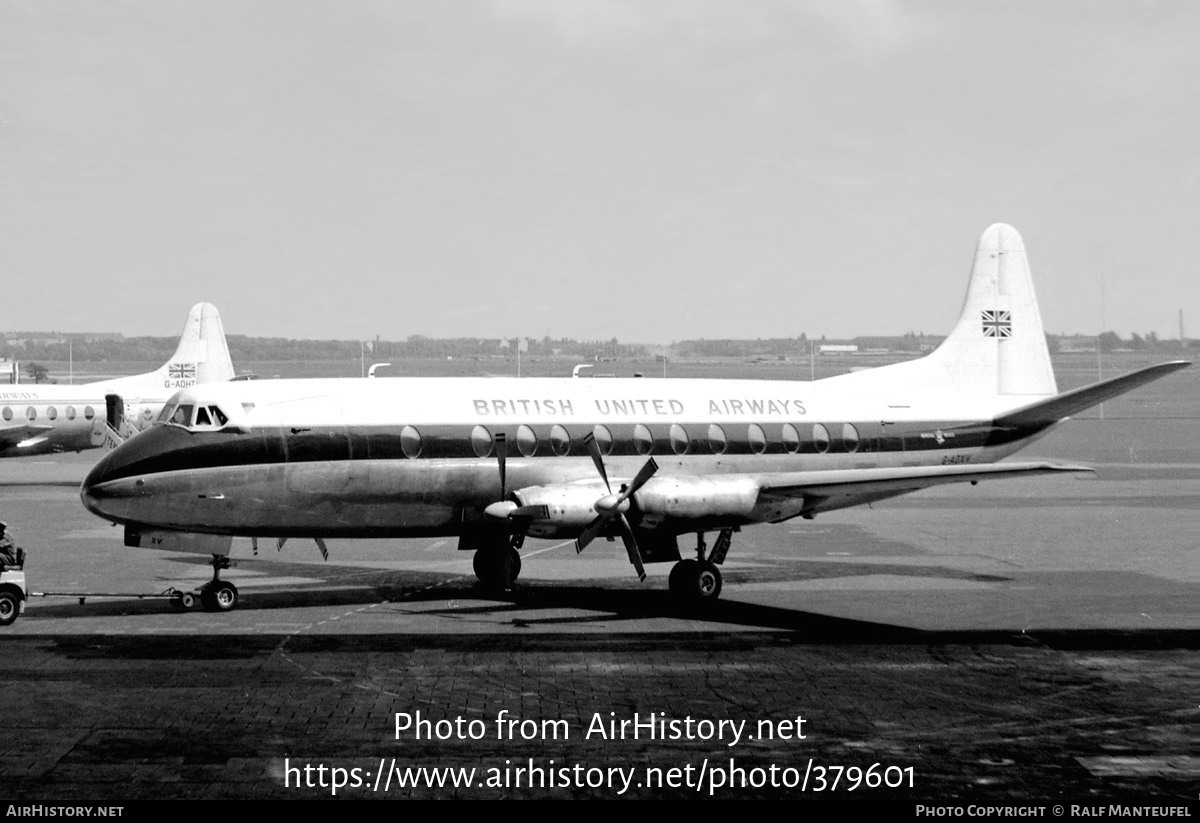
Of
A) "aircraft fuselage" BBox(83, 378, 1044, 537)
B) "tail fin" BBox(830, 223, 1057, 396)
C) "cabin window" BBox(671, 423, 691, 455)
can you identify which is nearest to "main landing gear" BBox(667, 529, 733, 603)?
"aircraft fuselage" BBox(83, 378, 1044, 537)

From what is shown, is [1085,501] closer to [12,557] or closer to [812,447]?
[812,447]

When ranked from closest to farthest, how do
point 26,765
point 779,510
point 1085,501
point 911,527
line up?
point 26,765, point 779,510, point 911,527, point 1085,501

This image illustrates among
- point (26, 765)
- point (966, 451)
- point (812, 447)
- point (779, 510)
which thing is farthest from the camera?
point (966, 451)

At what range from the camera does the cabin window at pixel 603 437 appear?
27078mm

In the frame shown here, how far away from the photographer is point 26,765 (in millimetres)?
14344

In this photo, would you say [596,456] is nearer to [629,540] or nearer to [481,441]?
[629,540]

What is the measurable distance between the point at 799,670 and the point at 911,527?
21.4 meters

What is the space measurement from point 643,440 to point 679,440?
88 cm

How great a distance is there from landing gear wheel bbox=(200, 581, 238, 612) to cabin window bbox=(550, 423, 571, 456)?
706 cm

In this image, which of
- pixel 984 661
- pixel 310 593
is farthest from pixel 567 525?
pixel 984 661

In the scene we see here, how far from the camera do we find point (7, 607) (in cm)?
2286

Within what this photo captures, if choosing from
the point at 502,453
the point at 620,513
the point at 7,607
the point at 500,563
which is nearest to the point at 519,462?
the point at 502,453

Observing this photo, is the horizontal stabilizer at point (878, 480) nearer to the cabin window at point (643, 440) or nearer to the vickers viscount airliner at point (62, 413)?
the cabin window at point (643, 440)

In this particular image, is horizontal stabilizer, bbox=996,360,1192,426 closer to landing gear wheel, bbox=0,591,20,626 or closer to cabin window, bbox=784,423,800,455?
cabin window, bbox=784,423,800,455
